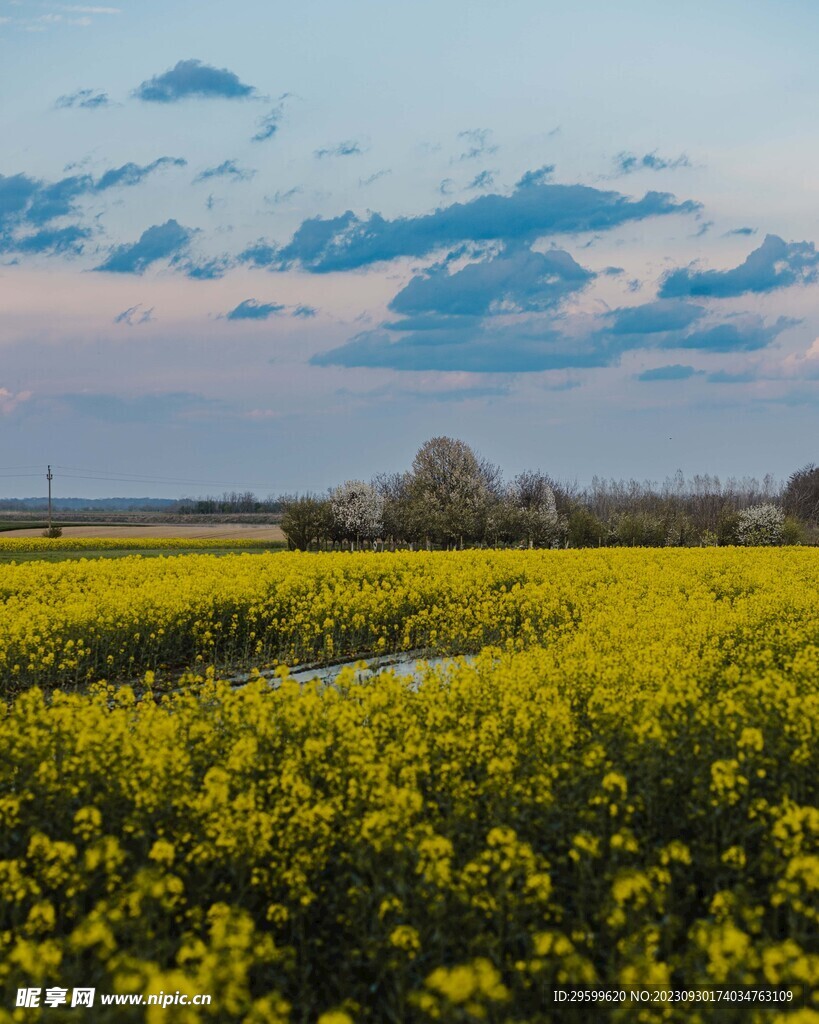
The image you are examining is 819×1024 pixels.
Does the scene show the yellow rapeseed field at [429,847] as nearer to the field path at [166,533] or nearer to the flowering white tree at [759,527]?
the flowering white tree at [759,527]

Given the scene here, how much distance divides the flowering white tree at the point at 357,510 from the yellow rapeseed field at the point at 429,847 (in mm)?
60394

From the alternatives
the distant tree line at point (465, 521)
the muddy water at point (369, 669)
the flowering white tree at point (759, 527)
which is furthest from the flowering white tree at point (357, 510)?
the muddy water at point (369, 669)

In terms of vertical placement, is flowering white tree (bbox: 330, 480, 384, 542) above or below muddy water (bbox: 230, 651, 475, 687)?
above

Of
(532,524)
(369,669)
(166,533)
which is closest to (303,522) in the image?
(532,524)

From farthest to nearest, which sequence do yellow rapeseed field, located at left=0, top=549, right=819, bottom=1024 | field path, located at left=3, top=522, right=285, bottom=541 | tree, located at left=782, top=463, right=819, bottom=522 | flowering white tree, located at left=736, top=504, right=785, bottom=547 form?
tree, located at left=782, top=463, right=819, bottom=522 → field path, located at left=3, top=522, right=285, bottom=541 → flowering white tree, located at left=736, top=504, right=785, bottom=547 → yellow rapeseed field, located at left=0, top=549, right=819, bottom=1024

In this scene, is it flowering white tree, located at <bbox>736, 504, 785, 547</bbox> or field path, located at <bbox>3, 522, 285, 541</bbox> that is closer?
flowering white tree, located at <bbox>736, 504, 785, 547</bbox>

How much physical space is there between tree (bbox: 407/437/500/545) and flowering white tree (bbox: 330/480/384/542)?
134 inches

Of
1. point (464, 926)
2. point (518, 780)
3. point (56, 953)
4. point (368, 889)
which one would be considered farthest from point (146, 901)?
point (518, 780)

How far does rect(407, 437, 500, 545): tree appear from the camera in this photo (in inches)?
2600

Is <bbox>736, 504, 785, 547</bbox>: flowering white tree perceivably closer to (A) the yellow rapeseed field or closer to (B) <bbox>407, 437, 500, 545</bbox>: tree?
(B) <bbox>407, 437, 500, 545</bbox>: tree

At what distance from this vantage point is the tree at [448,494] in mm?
66038

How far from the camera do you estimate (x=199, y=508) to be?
155 meters

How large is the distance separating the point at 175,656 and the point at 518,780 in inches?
465

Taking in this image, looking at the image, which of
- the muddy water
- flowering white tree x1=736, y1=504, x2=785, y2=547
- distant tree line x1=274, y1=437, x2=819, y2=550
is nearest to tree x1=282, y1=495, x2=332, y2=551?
distant tree line x1=274, y1=437, x2=819, y2=550
